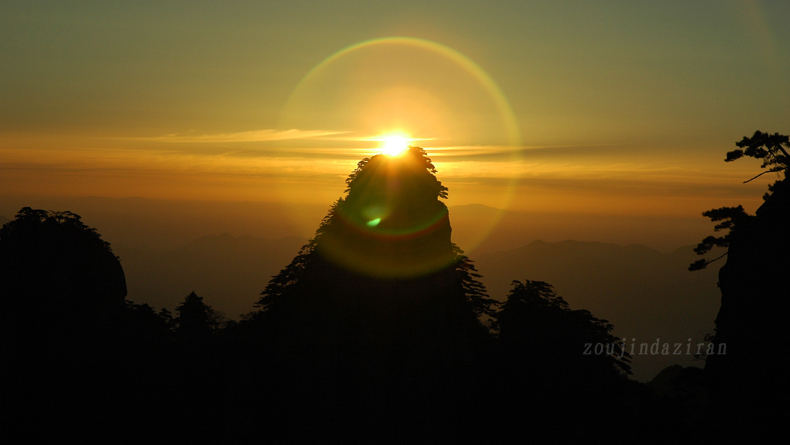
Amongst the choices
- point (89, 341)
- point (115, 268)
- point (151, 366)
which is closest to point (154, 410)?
point (151, 366)

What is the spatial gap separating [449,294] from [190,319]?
135 ft

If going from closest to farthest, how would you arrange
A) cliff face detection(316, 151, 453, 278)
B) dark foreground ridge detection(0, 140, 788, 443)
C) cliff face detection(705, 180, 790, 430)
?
cliff face detection(705, 180, 790, 430)
dark foreground ridge detection(0, 140, 788, 443)
cliff face detection(316, 151, 453, 278)

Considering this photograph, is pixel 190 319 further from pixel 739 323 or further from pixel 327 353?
pixel 739 323

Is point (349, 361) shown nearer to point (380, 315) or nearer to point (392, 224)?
point (380, 315)

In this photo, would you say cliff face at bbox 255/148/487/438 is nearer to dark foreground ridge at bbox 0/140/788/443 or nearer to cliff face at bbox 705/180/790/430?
dark foreground ridge at bbox 0/140/788/443

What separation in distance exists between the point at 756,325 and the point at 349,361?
84.7 ft

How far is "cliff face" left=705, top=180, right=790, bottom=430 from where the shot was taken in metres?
29.5

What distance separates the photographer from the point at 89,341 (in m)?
44.5

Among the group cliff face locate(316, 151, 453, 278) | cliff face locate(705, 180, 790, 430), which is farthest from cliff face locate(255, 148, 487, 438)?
cliff face locate(705, 180, 790, 430)

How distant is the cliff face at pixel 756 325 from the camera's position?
29.5m

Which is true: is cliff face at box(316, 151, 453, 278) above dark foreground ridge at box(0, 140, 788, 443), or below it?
above

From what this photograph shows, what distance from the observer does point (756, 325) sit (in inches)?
1219

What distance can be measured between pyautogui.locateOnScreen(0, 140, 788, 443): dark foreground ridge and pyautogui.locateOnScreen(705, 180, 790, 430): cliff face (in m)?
0.37

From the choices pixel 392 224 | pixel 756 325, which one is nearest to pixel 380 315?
pixel 392 224
